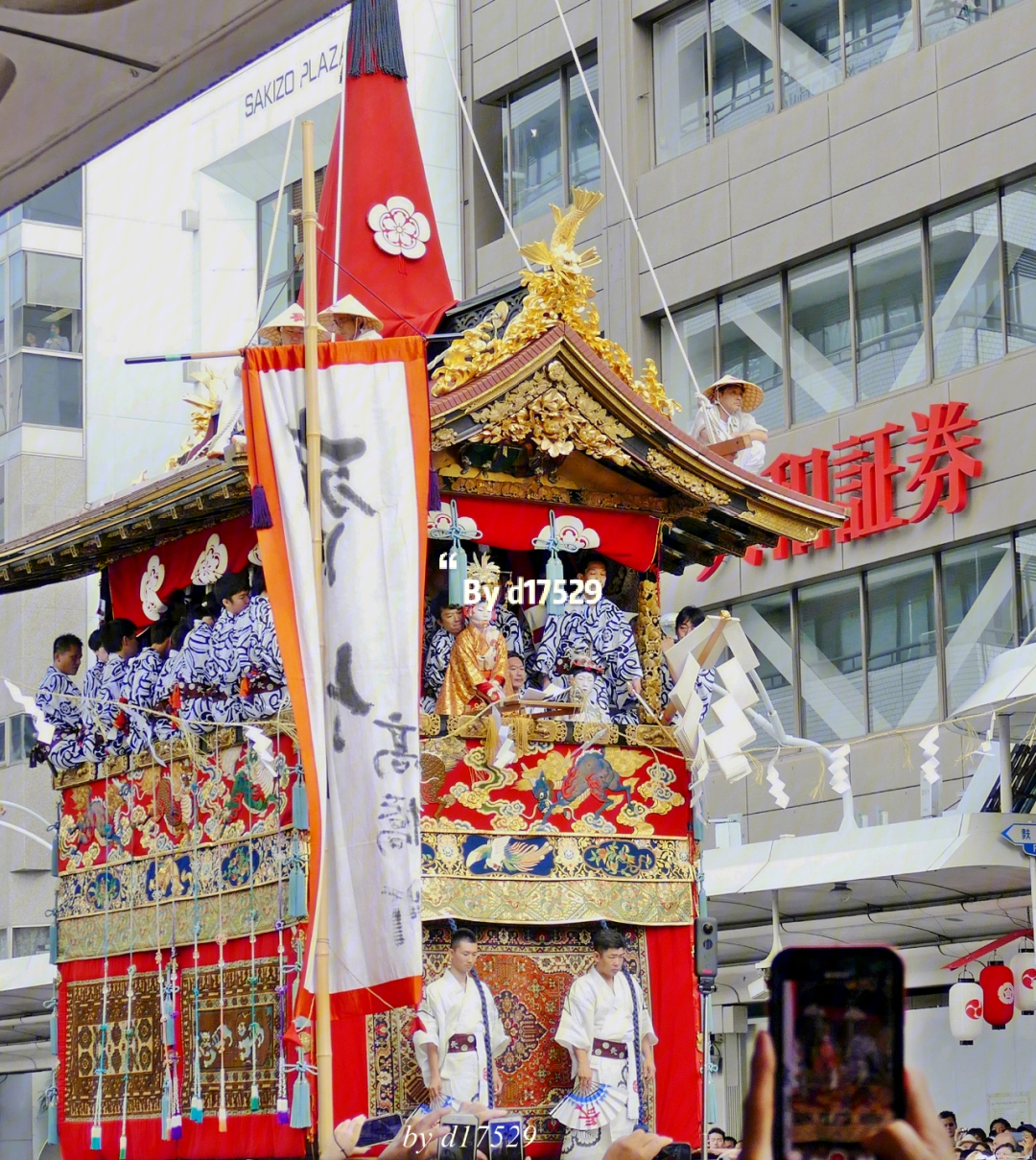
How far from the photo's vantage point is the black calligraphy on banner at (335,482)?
812 centimetres

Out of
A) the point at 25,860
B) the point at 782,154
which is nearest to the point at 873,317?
the point at 782,154

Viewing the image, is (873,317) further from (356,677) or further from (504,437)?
(356,677)

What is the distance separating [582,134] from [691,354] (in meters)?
2.95

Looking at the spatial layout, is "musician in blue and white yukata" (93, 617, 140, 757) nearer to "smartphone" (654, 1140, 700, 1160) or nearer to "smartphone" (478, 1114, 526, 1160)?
"smartphone" (478, 1114, 526, 1160)

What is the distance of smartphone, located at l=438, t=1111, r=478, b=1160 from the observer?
25.2ft

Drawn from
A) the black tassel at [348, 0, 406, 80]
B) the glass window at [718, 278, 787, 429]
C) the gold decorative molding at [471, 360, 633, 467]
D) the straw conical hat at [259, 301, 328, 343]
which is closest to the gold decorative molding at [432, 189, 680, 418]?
the gold decorative molding at [471, 360, 633, 467]

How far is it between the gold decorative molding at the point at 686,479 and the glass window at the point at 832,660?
7658mm

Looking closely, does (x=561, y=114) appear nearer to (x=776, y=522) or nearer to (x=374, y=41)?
(x=374, y=41)

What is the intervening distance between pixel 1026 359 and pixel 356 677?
32.9 feet

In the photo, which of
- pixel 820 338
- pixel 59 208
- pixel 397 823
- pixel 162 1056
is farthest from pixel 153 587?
pixel 59 208

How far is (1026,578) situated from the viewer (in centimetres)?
1638

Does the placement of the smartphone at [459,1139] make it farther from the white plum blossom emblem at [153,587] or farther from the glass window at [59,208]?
the glass window at [59,208]

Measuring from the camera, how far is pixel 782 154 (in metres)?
18.9

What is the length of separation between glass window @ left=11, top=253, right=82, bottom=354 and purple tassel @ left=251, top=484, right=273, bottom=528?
19.2 meters
